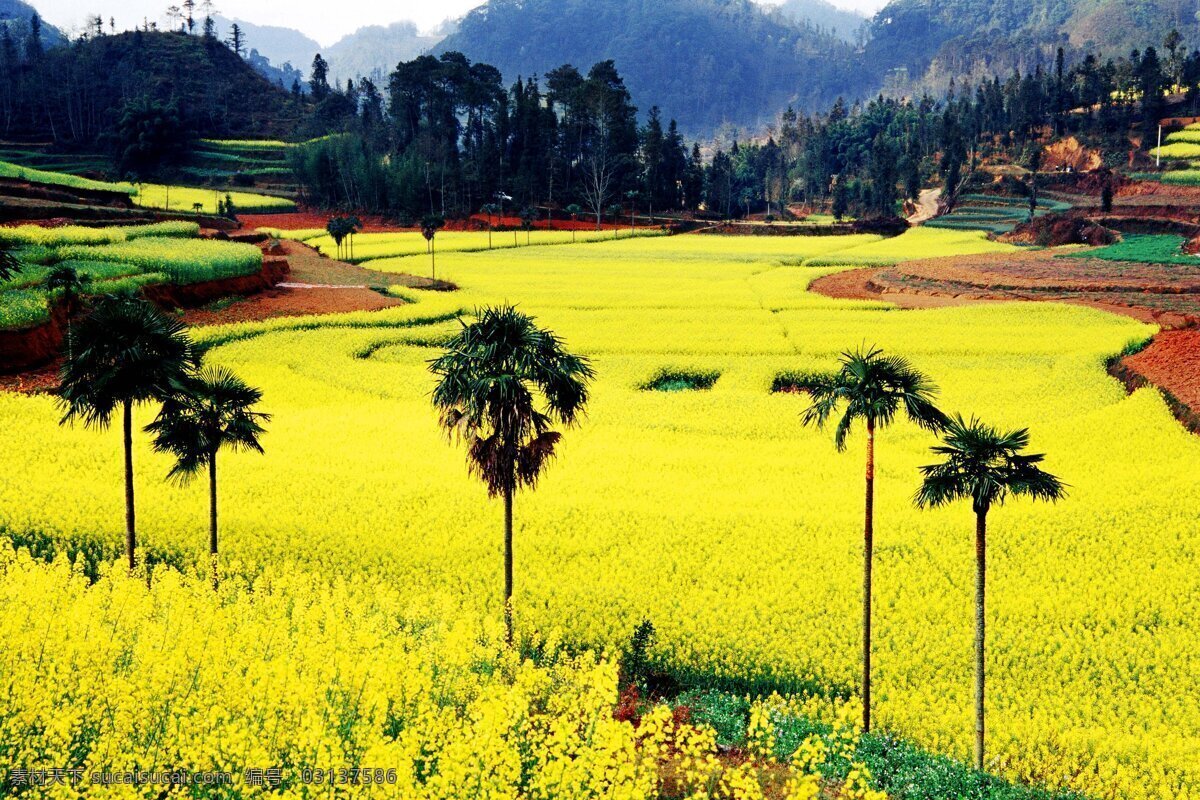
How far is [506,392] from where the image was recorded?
2019 cm

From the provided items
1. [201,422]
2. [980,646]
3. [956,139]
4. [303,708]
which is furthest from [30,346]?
[956,139]

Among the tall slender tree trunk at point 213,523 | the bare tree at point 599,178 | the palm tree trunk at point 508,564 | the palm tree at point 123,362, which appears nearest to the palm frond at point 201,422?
the tall slender tree trunk at point 213,523

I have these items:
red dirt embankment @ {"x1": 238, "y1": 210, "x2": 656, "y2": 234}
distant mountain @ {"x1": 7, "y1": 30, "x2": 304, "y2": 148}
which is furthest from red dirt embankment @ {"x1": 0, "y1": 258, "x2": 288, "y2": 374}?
distant mountain @ {"x1": 7, "y1": 30, "x2": 304, "y2": 148}

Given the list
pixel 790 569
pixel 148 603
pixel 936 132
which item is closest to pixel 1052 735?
pixel 790 569

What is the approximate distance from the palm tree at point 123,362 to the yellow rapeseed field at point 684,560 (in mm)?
4324

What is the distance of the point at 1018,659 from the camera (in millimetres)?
20359

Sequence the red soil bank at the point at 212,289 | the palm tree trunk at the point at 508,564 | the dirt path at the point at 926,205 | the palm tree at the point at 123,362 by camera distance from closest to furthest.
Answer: the palm tree trunk at the point at 508,564
the palm tree at the point at 123,362
the red soil bank at the point at 212,289
the dirt path at the point at 926,205

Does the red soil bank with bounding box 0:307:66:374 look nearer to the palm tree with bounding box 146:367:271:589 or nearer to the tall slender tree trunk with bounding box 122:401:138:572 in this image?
the palm tree with bounding box 146:367:271:589

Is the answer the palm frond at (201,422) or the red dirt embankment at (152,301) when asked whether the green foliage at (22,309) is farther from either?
the palm frond at (201,422)

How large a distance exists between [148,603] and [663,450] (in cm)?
1945

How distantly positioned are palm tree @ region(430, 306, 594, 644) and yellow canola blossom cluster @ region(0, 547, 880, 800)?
121 inches

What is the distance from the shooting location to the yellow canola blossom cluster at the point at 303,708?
45.7ft

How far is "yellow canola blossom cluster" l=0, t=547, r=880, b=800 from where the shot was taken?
13.9 metres

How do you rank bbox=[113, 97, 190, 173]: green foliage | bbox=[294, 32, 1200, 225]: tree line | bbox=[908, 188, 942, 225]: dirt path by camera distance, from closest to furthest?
bbox=[294, 32, 1200, 225]: tree line, bbox=[113, 97, 190, 173]: green foliage, bbox=[908, 188, 942, 225]: dirt path
